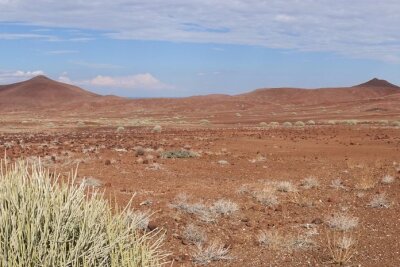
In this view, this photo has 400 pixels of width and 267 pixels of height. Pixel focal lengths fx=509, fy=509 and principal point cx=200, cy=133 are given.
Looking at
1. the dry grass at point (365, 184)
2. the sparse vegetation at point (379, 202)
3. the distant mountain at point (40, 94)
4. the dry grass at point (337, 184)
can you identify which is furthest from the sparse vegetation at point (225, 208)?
the distant mountain at point (40, 94)

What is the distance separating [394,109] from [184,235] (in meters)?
56.2

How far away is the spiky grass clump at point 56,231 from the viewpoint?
384 cm

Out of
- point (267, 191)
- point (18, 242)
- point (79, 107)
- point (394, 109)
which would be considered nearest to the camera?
point (18, 242)

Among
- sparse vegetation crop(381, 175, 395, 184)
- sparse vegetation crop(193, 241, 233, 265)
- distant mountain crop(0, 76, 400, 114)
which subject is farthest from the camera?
distant mountain crop(0, 76, 400, 114)

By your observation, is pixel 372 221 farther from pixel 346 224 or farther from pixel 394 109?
pixel 394 109

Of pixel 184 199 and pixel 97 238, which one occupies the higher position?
pixel 97 238

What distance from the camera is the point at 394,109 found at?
59250 mm

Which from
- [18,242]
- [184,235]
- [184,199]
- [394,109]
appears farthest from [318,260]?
[394,109]

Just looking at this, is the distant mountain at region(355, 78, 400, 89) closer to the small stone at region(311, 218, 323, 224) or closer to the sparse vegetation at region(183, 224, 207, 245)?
the small stone at region(311, 218, 323, 224)

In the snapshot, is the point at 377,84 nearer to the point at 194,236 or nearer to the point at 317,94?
the point at 317,94

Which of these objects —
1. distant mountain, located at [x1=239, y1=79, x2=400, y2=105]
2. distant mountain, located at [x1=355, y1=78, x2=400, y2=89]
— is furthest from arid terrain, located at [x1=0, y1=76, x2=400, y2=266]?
distant mountain, located at [x1=355, y1=78, x2=400, y2=89]

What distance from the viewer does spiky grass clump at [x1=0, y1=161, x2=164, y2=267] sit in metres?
3.84

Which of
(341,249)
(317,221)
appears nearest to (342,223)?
(317,221)

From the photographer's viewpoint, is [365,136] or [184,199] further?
[365,136]
